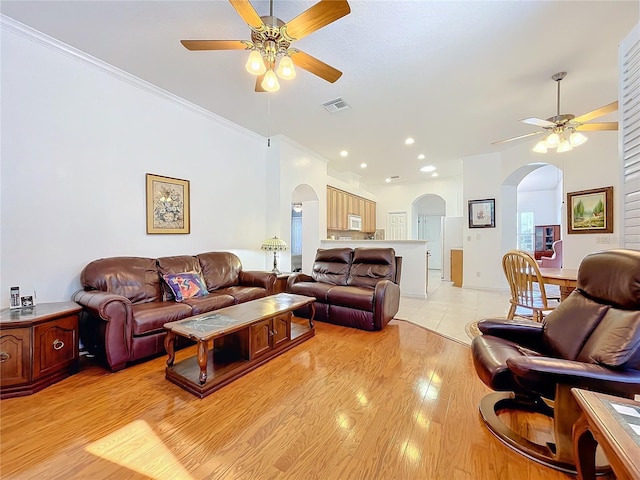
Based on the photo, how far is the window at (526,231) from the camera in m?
9.43

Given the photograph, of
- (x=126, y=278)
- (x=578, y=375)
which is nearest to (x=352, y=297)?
(x=578, y=375)

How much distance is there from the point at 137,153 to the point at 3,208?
4.26ft

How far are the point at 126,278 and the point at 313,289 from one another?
2.19 m

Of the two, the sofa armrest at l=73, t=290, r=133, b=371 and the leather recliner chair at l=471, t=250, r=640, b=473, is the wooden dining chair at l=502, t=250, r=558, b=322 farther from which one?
the sofa armrest at l=73, t=290, r=133, b=371

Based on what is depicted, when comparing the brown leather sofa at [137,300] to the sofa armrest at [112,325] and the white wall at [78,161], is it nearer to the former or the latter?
the sofa armrest at [112,325]

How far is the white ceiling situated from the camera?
7.04 ft

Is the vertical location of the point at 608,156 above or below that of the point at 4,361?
above

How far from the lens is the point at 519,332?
1917 millimetres

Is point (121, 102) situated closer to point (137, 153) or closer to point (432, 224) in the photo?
point (137, 153)

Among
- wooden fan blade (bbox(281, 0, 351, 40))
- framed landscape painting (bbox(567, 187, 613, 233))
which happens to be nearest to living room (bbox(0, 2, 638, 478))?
framed landscape painting (bbox(567, 187, 613, 233))

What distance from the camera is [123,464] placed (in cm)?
135

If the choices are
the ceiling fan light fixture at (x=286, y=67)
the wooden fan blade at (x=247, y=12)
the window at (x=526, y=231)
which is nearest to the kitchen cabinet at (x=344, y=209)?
the ceiling fan light fixture at (x=286, y=67)

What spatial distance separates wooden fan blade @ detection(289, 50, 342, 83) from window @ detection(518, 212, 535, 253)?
10.4m

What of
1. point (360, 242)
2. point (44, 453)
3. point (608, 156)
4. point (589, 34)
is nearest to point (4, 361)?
point (44, 453)
